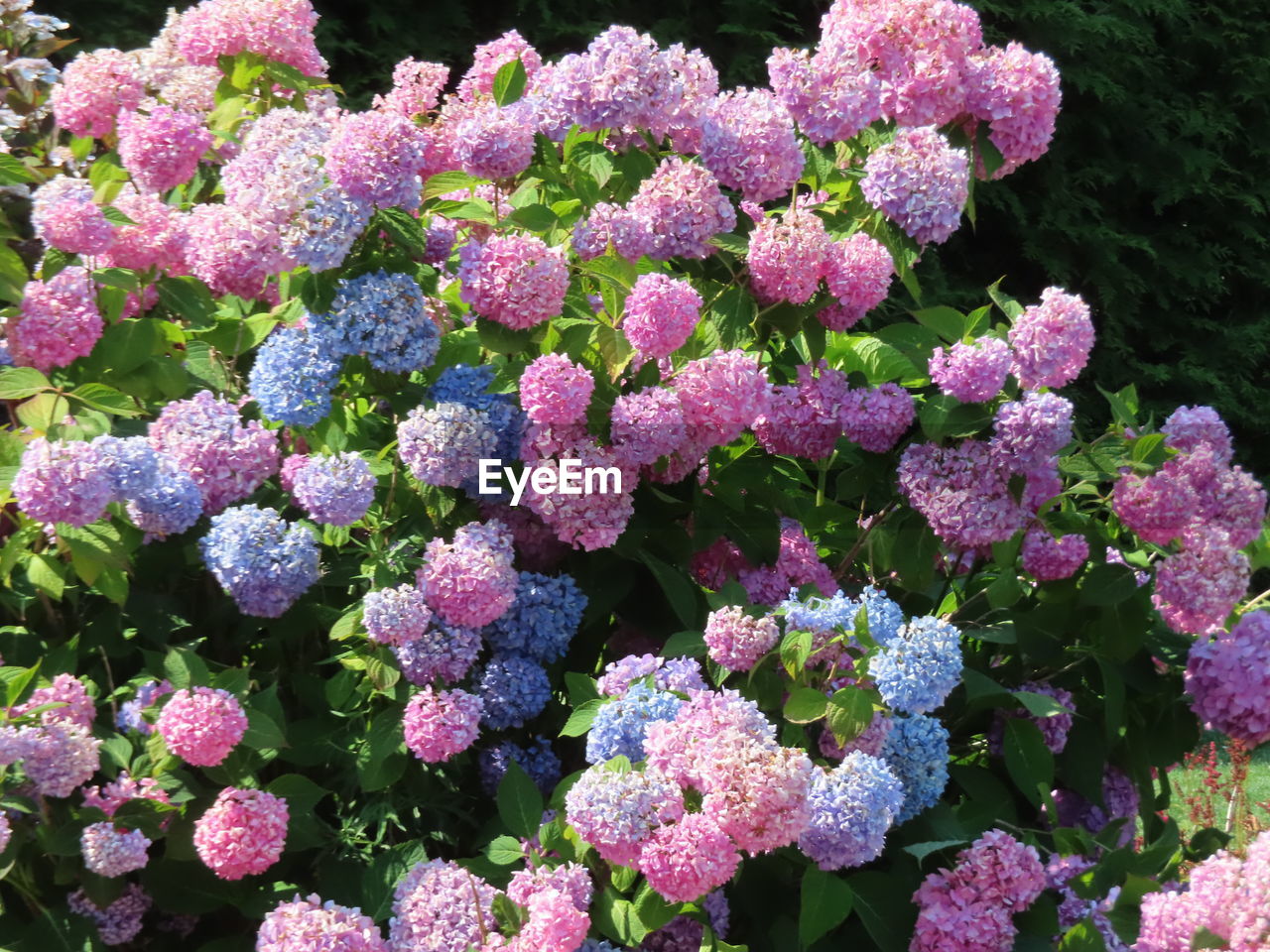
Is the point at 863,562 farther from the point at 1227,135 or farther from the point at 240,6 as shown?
the point at 1227,135

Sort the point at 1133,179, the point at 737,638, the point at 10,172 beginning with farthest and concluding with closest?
the point at 1133,179
the point at 10,172
the point at 737,638

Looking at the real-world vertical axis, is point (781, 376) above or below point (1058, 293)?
below

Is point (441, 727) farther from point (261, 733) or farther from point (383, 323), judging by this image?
point (383, 323)

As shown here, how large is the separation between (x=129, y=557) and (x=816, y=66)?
130 cm

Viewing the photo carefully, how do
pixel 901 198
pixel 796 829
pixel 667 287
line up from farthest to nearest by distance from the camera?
1. pixel 901 198
2. pixel 667 287
3. pixel 796 829

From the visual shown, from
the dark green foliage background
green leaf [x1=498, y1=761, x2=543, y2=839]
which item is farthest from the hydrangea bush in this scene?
the dark green foliage background

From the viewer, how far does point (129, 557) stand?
2150 millimetres

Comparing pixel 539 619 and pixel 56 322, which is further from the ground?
pixel 56 322

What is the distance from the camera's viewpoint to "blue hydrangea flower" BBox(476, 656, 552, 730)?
84.8 inches

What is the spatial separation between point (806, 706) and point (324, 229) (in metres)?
0.96

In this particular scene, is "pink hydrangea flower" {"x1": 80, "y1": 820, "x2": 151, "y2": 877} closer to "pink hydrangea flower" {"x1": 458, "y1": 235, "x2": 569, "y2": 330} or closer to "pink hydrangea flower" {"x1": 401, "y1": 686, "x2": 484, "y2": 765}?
"pink hydrangea flower" {"x1": 401, "y1": 686, "x2": 484, "y2": 765}

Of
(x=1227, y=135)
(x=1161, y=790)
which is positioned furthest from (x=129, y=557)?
(x=1227, y=135)

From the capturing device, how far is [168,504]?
206 centimetres

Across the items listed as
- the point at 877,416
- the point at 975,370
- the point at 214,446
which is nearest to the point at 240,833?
the point at 214,446
